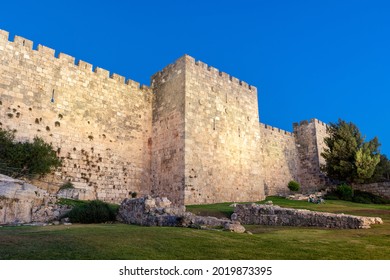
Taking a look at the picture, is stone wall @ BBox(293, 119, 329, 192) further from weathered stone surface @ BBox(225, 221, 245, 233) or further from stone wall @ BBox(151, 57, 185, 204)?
weathered stone surface @ BBox(225, 221, 245, 233)

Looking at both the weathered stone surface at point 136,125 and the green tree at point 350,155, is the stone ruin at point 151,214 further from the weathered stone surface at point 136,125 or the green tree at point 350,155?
the green tree at point 350,155

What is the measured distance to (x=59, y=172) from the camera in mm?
15914

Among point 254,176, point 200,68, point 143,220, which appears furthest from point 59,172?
point 254,176

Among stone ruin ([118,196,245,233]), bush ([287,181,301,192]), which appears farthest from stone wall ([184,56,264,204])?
bush ([287,181,301,192])

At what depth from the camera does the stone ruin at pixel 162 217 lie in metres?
8.20

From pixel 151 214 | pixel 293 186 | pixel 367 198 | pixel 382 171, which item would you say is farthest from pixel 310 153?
pixel 151 214

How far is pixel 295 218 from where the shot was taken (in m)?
10.9

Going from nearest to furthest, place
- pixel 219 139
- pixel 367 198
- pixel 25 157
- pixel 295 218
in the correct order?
pixel 295 218 < pixel 25 157 < pixel 219 139 < pixel 367 198

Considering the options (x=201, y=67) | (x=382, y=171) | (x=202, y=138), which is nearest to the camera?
(x=202, y=138)

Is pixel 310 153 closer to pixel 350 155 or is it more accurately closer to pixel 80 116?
pixel 350 155

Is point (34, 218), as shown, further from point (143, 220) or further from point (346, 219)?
point (346, 219)

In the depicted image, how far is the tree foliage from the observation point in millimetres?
13734

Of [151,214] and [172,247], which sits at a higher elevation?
[151,214]

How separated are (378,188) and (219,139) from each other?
14.5 meters
